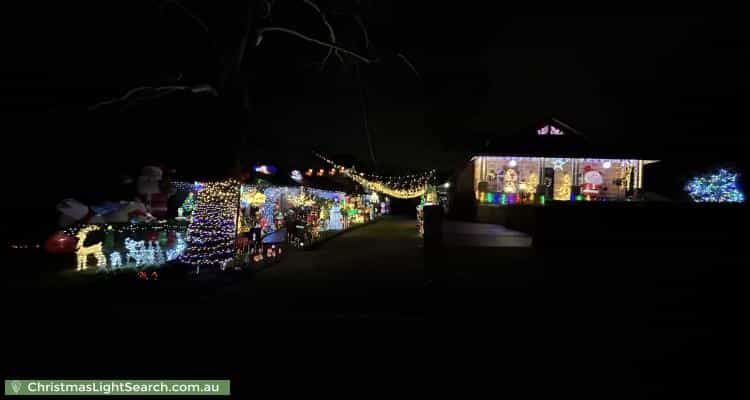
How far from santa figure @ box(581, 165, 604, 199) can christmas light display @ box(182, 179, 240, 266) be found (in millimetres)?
20154

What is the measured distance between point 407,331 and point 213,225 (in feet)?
16.7

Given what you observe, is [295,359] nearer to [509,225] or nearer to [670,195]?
[509,225]

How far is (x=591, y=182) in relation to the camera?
21.1 meters

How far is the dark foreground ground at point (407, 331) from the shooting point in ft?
10.8

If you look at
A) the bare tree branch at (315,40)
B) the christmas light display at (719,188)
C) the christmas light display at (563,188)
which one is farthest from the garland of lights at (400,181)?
the bare tree branch at (315,40)

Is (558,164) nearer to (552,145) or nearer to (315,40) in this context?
(552,145)

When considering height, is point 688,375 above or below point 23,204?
below

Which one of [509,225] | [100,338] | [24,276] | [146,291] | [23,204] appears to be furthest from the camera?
[509,225]

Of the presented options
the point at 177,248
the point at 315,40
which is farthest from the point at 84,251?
the point at 315,40

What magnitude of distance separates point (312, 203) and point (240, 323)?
12.7 meters

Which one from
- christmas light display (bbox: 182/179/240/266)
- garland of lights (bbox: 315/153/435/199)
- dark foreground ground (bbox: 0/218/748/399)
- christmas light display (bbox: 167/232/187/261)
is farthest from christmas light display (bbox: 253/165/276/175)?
garland of lights (bbox: 315/153/435/199)

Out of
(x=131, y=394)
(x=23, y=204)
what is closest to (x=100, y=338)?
(x=131, y=394)

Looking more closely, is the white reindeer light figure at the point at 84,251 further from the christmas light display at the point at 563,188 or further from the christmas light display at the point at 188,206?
the christmas light display at the point at 563,188

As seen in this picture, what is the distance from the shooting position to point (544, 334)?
4328mm
